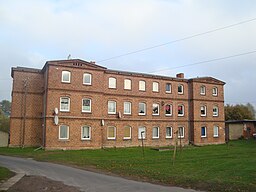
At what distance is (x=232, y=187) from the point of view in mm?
12711

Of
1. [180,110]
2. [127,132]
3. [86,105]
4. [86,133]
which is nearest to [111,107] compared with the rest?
[127,132]

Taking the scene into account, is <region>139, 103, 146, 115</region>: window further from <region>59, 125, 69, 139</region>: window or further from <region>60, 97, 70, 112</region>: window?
<region>59, 125, 69, 139</region>: window

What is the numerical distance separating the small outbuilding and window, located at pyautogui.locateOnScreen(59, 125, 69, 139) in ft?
114

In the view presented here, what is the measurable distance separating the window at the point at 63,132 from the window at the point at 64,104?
200 centimetres

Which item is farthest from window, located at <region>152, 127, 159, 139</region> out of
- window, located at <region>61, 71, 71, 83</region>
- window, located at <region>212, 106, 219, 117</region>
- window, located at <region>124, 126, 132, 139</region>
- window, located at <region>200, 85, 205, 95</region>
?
window, located at <region>61, 71, 71, 83</region>

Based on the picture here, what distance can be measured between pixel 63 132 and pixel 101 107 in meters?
5.84

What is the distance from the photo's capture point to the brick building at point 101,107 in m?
36.4

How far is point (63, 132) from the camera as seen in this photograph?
36156 millimetres

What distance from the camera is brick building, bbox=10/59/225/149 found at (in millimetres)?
36375

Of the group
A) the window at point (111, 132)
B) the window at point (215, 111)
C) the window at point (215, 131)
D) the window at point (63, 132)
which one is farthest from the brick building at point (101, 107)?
the window at point (215, 111)

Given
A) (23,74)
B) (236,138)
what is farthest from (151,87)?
(236,138)

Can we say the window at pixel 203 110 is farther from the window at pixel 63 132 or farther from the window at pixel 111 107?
the window at pixel 63 132

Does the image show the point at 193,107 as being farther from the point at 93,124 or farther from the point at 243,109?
the point at 243,109

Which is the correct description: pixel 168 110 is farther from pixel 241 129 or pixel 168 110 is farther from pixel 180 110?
pixel 241 129
